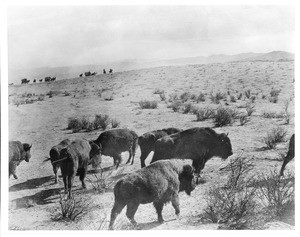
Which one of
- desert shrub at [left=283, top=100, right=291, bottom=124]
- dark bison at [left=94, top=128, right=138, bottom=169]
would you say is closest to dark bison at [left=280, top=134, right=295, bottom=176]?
desert shrub at [left=283, top=100, right=291, bottom=124]

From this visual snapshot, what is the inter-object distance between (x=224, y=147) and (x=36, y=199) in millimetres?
4213

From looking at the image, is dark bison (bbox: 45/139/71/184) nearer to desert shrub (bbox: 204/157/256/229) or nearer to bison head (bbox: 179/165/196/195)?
bison head (bbox: 179/165/196/195)

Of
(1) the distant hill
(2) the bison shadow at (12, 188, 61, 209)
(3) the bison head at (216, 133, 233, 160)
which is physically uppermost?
(1) the distant hill

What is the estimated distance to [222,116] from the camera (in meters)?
10.0

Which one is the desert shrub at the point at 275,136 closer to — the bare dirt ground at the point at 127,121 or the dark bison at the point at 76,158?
the bare dirt ground at the point at 127,121

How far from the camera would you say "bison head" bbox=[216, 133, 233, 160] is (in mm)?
9125

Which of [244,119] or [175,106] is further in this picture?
[175,106]

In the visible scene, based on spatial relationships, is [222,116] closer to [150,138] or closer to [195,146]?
[195,146]

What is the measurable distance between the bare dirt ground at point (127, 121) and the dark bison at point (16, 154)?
5.9 inches

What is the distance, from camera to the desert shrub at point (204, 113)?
9.87m

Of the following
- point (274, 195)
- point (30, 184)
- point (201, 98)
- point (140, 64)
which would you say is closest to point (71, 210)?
point (30, 184)

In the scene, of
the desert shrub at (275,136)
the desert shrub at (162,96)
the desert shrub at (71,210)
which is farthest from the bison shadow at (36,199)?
the desert shrub at (275,136)

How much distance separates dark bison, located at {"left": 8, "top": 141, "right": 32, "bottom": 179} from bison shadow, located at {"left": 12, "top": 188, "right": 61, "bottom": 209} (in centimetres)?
64
